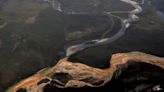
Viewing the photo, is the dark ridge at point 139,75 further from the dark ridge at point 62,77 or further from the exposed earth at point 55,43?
the dark ridge at point 62,77

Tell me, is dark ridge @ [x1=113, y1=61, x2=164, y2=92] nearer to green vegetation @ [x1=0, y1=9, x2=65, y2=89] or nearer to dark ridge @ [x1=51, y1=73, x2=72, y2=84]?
dark ridge @ [x1=51, y1=73, x2=72, y2=84]

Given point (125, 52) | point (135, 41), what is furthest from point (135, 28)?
point (125, 52)

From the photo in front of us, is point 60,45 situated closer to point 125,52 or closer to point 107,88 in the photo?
point 125,52

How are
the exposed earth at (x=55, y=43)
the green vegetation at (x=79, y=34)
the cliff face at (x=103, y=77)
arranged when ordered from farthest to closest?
the green vegetation at (x=79, y=34)
the exposed earth at (x=55, y=43)
the cliff face at (x=103, y=77)

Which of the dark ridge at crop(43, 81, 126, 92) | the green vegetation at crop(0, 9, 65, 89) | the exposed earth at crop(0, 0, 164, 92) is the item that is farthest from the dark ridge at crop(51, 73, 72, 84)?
the green vegetation at crop(0, 9, 65, 89)

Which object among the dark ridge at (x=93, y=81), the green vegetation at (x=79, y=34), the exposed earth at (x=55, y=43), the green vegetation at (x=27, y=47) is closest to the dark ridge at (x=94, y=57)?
the exposed earth at (x=55, y=43)

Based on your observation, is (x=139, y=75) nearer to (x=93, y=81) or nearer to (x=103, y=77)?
(x=103, y=77)
